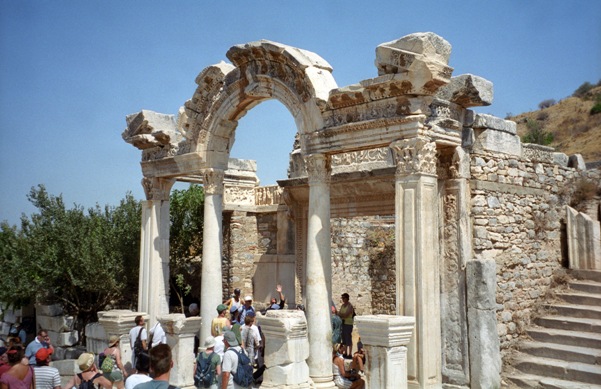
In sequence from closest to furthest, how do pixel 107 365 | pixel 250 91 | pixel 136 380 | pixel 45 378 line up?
pixel 136 380
pixel 45 378
pixel 107 365
pixel 250 91

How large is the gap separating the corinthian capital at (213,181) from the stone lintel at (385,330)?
517 cm

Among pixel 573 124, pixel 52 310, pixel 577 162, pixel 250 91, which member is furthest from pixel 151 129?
pixel 573 124

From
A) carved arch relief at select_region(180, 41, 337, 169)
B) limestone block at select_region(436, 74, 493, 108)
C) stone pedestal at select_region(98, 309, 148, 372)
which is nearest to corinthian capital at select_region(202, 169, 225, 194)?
carved arch relief at select_region(180, 41, 337, 169)

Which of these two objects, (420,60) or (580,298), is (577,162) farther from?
(420,60)

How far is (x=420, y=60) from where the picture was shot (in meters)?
7.77

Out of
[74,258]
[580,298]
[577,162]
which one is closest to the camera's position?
[580,298]

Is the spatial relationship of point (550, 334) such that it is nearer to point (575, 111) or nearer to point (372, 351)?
point (372, 351)

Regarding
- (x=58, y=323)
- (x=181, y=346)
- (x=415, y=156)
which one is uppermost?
(x=415, y=156)

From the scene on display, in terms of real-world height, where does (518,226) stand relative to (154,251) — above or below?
above

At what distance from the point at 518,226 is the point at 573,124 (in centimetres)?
2671

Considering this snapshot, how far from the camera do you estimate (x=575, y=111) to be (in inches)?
1395

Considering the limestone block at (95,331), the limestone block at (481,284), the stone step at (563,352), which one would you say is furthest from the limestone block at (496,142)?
the limestone block at (95,331)

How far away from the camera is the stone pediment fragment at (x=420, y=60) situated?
7789 millimetres

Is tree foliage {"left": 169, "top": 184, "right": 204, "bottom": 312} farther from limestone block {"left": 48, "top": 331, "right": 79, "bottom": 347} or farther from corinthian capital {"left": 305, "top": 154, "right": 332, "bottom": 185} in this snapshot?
corinthian capital {"left": 305, "top": 154, "right": 332, "bottom": 185}
